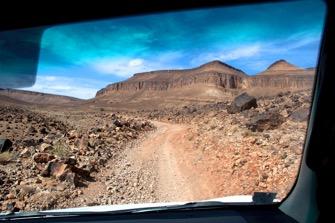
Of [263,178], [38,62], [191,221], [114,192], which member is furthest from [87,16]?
[114,192]

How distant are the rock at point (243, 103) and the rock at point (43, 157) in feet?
34.5

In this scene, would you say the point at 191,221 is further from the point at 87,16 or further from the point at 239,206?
the point at 87,16

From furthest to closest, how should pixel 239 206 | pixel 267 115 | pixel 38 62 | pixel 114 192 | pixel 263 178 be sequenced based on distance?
pixel 267 115
pixel 114 192
pixel 263 178
pixel 239 206
pixel 38 62

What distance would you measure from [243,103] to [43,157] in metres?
11.8

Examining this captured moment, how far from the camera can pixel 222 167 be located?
9.74m

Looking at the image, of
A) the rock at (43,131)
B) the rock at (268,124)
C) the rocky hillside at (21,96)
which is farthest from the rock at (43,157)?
the rock at (43,131)

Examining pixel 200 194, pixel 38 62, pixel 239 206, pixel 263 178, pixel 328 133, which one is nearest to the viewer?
pixel 38 62

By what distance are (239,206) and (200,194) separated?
4411 millimetres

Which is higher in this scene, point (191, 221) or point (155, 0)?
point (155, 0)

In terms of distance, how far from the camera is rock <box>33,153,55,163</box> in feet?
38.5

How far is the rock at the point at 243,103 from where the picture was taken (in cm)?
2111

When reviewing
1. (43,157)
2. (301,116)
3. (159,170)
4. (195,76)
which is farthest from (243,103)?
(301,116)

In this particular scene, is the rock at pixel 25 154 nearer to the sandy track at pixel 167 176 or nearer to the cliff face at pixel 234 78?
the cliff face at pixel 234 78

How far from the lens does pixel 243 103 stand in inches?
864
